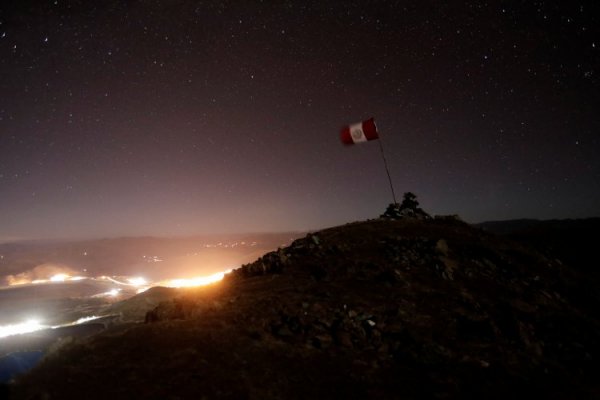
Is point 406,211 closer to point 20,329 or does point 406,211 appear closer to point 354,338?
point 354,338

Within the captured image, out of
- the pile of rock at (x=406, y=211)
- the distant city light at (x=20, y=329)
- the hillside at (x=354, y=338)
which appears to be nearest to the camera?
the hillside at (x=354, y=338)

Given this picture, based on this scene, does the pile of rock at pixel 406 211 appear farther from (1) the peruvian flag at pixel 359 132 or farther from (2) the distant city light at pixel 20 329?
(2) the distant city light at pixel 20 329

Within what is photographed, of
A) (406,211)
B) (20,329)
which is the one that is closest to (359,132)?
(406,211)

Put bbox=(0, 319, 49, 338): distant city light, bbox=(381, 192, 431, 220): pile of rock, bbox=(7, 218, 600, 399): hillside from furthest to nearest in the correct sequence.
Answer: bbox=(0, 319, 49, 338): distant city light, bbox=(381, 192, 431, 220): pile of rock, bbox=(7, 218, 600, 399): hillside

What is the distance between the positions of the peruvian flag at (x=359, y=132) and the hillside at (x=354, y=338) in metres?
14.3

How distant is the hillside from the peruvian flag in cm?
1426

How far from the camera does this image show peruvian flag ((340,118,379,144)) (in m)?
32.5

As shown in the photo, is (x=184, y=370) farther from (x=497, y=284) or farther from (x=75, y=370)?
(x=497, y=284)

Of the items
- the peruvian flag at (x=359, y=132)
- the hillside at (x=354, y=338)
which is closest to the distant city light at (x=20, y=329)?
the hillside at (x=354, y=338)

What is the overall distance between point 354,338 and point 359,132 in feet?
77.2

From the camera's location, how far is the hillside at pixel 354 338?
9977mm

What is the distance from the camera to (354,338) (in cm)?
1277

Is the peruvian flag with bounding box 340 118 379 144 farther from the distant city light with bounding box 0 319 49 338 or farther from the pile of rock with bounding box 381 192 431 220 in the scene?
the distant city light with bounding box 0 319 49 338

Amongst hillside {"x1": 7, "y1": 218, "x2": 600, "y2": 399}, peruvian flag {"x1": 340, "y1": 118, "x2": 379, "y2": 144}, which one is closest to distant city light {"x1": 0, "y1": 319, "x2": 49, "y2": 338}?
hillside {"x1": 7, "y1": 218, "x2": 600, "y2": 399}
